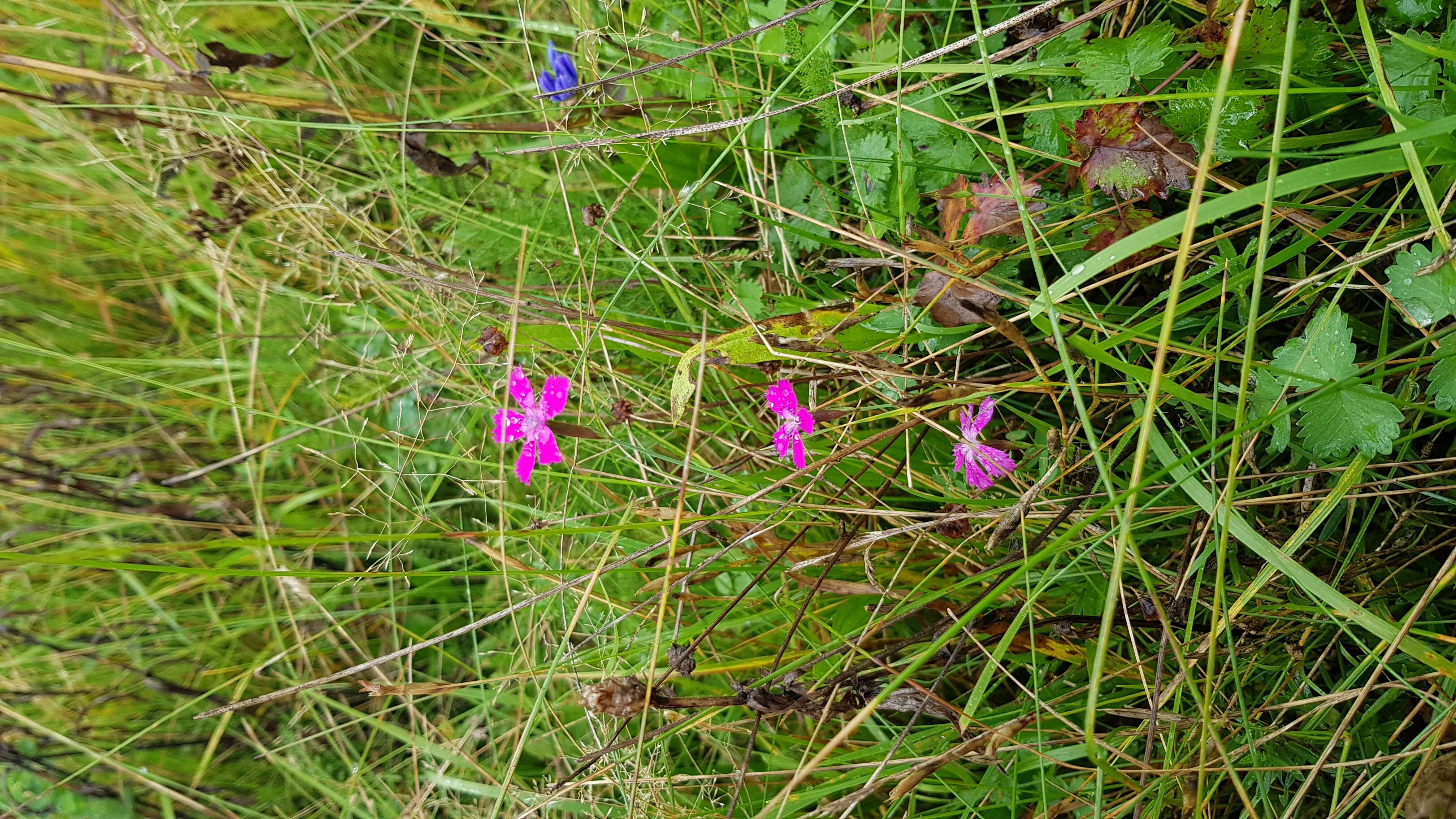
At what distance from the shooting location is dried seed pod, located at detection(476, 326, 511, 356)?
1305mm

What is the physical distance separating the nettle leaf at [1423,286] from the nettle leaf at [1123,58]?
38 centimetres

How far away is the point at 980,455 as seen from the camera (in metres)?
1.22

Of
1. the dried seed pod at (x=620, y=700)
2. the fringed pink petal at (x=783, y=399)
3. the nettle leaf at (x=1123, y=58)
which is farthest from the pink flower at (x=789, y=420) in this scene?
the nettle leaf at (x=1123, y=58)

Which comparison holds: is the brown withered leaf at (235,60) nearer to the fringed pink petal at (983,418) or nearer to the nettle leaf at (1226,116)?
the fringed pink petal at (983,418)

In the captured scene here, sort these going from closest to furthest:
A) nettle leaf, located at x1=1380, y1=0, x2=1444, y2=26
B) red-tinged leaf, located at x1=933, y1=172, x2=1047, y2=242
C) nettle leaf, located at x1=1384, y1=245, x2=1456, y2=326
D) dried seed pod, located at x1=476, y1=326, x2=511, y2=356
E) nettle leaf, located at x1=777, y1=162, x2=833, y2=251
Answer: nettle leaf, located at x1=1384, y1=245, x2=1456, y2=326 → nettle leaf, located at x1=1380, y1=0, x2=1444, y2=26 → red-tinged leaf, located at x1=933, y1=172, x2=1047, y2=242 → dried seed pod, located at x1=476, y1=326, x2=511, y2=356 → nettle leaf, located at x1=777, y1=162, x2=833, y2=251

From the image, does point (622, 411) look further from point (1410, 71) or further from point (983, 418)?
point (1410, 71)

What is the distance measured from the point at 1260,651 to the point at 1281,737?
12cm

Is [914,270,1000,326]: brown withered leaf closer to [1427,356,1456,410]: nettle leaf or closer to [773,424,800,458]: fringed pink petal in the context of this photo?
[773,424,800,458]: fringed pink petal

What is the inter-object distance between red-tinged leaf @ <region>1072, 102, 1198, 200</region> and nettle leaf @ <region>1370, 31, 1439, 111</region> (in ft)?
0.79

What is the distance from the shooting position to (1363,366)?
95 centimetres

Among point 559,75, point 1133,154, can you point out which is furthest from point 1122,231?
point 559,75

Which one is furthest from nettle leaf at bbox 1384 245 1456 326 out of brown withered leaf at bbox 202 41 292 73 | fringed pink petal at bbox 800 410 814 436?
brown withered leaf at bbox 202 41 292 73

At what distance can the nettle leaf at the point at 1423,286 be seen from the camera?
0.94 m

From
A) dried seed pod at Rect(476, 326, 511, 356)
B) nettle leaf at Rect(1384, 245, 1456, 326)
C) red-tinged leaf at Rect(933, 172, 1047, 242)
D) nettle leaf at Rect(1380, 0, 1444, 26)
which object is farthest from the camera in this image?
dried seed pod at Rect(476, 326, 511, 356)
